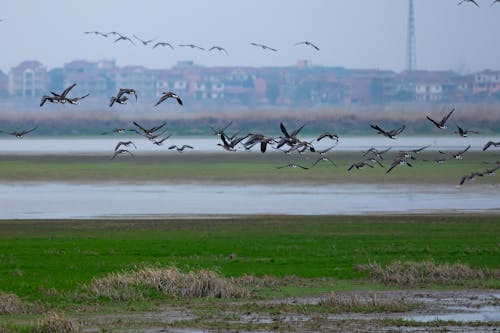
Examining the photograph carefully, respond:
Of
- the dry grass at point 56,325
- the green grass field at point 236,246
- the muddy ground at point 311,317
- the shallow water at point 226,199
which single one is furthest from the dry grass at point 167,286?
the shallow water at point 226,199

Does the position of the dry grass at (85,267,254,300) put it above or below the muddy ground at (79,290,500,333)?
above

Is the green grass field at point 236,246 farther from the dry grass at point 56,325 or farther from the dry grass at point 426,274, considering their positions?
the dry grass at point 56,325

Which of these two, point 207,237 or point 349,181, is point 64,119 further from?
point 207,237

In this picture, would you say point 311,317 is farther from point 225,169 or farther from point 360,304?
point 225,169

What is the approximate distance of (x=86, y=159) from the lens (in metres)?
76.3

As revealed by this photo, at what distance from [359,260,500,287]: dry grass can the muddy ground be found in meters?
1.06

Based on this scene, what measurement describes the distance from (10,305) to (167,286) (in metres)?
3.26

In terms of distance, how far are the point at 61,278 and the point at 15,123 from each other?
103 metres

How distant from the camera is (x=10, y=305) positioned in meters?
23.3

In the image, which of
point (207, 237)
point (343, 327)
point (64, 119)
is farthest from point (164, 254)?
point (64, 119)

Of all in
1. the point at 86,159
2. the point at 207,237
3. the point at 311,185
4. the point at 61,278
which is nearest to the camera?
the point at 61,278

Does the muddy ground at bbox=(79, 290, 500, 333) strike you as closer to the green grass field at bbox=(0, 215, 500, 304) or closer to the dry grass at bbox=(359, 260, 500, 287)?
the dry grass at bbox=(359, 260, 500, 287)

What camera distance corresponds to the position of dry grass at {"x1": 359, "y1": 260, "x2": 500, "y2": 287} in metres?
26.6

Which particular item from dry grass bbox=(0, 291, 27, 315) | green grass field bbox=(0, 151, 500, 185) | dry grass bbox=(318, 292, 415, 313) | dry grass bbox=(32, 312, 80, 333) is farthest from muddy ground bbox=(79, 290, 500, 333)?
green grass field bbox=(0, 151, 500, 185)
